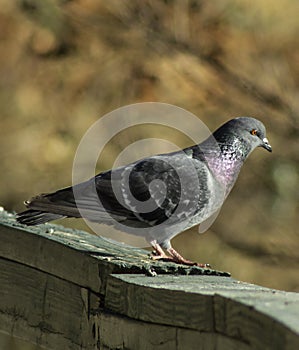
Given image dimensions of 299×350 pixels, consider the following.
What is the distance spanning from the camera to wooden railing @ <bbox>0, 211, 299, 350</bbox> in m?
2.23

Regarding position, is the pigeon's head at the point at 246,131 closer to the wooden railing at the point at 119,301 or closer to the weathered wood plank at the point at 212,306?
the wooden railing at the point at 119,301

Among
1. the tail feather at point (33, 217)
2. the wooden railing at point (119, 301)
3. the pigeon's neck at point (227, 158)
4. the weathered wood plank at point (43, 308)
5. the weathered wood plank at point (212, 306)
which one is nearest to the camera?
the weathered wood plank at point (212, 306)

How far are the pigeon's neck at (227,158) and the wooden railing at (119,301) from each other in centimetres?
116

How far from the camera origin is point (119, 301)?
9.20 feet

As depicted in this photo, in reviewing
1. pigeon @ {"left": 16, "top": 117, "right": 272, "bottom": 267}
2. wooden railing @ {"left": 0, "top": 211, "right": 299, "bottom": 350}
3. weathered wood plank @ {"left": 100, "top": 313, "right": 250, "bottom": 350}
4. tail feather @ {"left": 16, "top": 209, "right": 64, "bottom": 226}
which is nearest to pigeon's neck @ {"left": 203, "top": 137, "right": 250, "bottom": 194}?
pigeon @ {"left": 16, "top": 117, "right": 272, "bottom": 267}

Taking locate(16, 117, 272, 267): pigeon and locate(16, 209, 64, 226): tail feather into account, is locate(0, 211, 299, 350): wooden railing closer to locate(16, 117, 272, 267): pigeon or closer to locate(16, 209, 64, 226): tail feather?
locate(16, 209, 64, 226): tail feather

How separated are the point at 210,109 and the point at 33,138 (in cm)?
129

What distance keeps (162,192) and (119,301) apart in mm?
1846

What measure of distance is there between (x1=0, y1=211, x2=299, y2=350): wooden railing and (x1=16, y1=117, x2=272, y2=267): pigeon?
533 millimetres

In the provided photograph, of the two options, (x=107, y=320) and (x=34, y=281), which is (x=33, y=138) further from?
(x=107, y=320)

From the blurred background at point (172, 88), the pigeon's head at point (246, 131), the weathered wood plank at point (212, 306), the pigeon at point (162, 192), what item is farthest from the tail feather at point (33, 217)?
the blurred background at point (172, 88)

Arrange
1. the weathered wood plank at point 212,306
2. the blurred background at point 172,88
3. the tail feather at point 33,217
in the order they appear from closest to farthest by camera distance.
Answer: the weathered wood plank at point 212,306 → the tail feather at point 33,217 → the blurred background at point 172,88

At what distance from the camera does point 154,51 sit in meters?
7.34

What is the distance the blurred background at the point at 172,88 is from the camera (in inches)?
267
